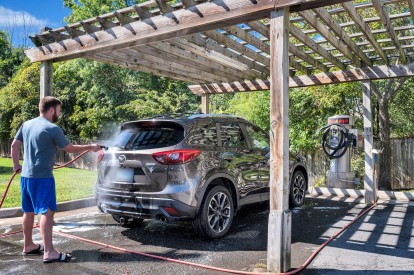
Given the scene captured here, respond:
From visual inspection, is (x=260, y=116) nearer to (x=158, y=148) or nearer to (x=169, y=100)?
(x=169, y=100)

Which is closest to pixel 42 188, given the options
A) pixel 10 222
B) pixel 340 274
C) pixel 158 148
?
pixel 158 148

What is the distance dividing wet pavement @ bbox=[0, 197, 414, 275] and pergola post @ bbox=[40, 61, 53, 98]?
2144 millimetres

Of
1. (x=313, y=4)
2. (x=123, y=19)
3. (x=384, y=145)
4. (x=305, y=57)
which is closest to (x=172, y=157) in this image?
(x=123, y=19)

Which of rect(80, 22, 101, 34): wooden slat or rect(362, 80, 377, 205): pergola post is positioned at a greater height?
rect(80, 22, 101, 34): wooden slat

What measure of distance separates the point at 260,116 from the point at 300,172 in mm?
6245

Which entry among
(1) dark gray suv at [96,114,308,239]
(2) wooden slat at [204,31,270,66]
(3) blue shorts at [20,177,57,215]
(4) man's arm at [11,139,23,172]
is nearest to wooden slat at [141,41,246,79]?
(2) wooden slat at [204,31,270,66]

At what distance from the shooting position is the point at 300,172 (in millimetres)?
7043

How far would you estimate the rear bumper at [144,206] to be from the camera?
14.3 ft

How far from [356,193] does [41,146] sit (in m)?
6.72

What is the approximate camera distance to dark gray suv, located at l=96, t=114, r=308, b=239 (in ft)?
14.4

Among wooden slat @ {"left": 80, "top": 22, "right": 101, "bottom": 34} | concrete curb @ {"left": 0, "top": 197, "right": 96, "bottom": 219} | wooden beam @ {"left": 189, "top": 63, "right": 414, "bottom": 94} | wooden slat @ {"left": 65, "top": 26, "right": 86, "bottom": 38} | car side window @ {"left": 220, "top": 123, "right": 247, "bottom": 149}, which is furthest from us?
wooden beam @ {"left": 189, "top": 63, "right": 414, "bottom": 94}

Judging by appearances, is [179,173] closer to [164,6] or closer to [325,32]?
[164,6]

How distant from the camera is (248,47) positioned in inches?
262

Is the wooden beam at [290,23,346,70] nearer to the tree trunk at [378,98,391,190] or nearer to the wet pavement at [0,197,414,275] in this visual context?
the wet pavement at [0,197,414,275]
